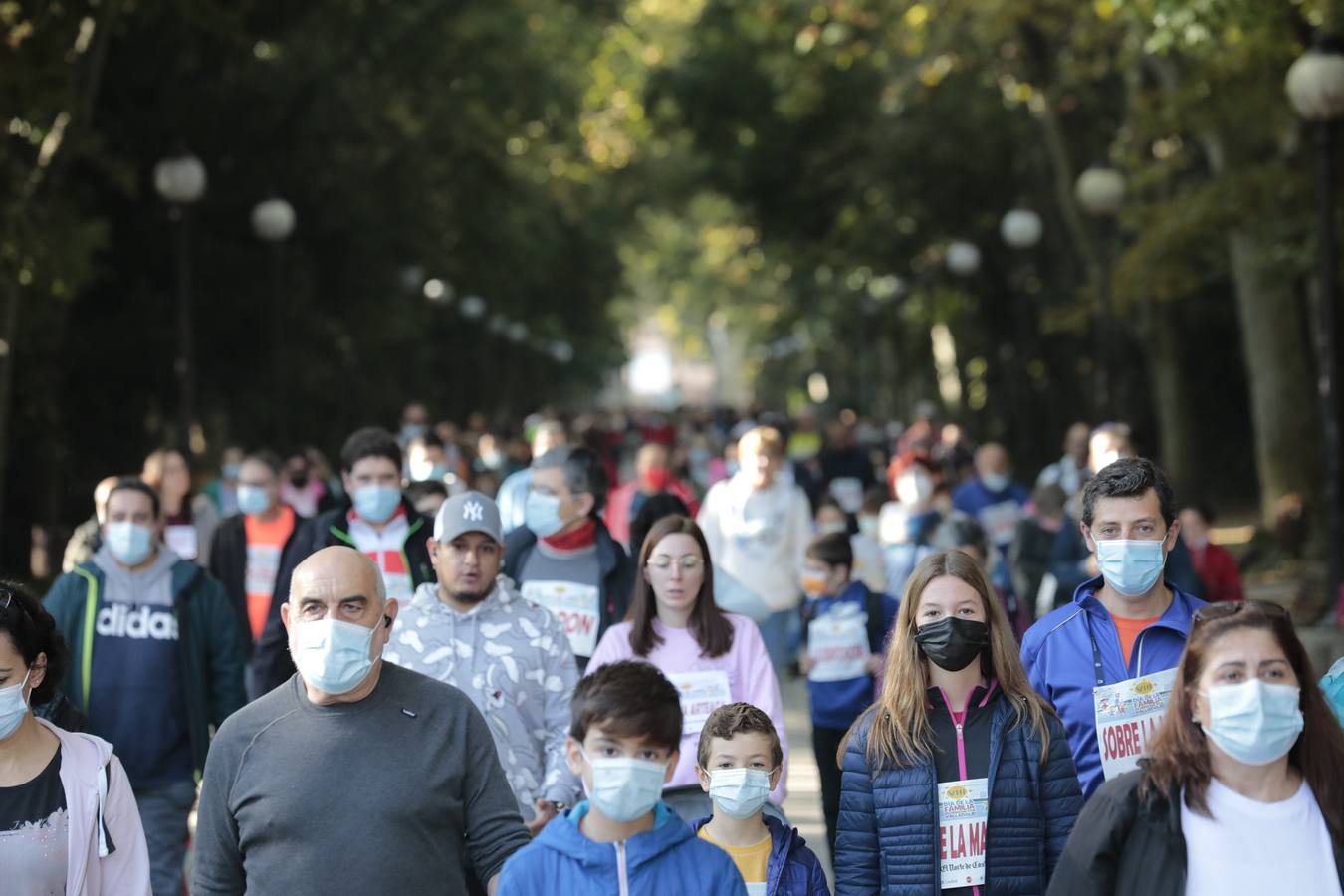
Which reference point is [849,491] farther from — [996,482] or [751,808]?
[751,808]

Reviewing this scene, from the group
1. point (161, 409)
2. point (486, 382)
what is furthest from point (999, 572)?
point (486, 382)

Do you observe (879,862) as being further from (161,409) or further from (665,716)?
(161,409)

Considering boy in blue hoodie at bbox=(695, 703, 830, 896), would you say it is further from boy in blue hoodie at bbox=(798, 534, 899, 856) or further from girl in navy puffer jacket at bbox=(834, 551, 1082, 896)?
boy in blue hoodie at bbox=(798, 534, 899, 856)

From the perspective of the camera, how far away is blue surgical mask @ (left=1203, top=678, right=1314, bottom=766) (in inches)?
160

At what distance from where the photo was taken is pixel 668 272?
83812mm

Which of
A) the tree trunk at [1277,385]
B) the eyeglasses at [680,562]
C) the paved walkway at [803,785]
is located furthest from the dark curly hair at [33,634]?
the tree trunk at [1277,385]

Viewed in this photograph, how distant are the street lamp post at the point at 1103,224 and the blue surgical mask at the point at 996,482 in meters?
5.65

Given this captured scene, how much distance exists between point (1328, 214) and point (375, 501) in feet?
27.0

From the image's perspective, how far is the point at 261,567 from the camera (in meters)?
10.7

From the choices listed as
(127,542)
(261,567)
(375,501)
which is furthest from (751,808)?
(261,567)

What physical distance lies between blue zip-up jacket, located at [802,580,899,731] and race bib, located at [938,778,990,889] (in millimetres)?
3449

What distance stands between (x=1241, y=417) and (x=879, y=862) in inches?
1218

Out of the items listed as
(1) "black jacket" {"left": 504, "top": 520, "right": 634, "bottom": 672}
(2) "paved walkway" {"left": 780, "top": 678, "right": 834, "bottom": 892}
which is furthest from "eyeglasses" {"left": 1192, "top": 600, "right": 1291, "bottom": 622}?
(2) "paved walkway" {"left": 780, "top": 678, "right": 834, "bottom": 892}

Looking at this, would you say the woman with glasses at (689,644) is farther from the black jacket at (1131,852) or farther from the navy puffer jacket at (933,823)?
the black jacket at (1131,852)
